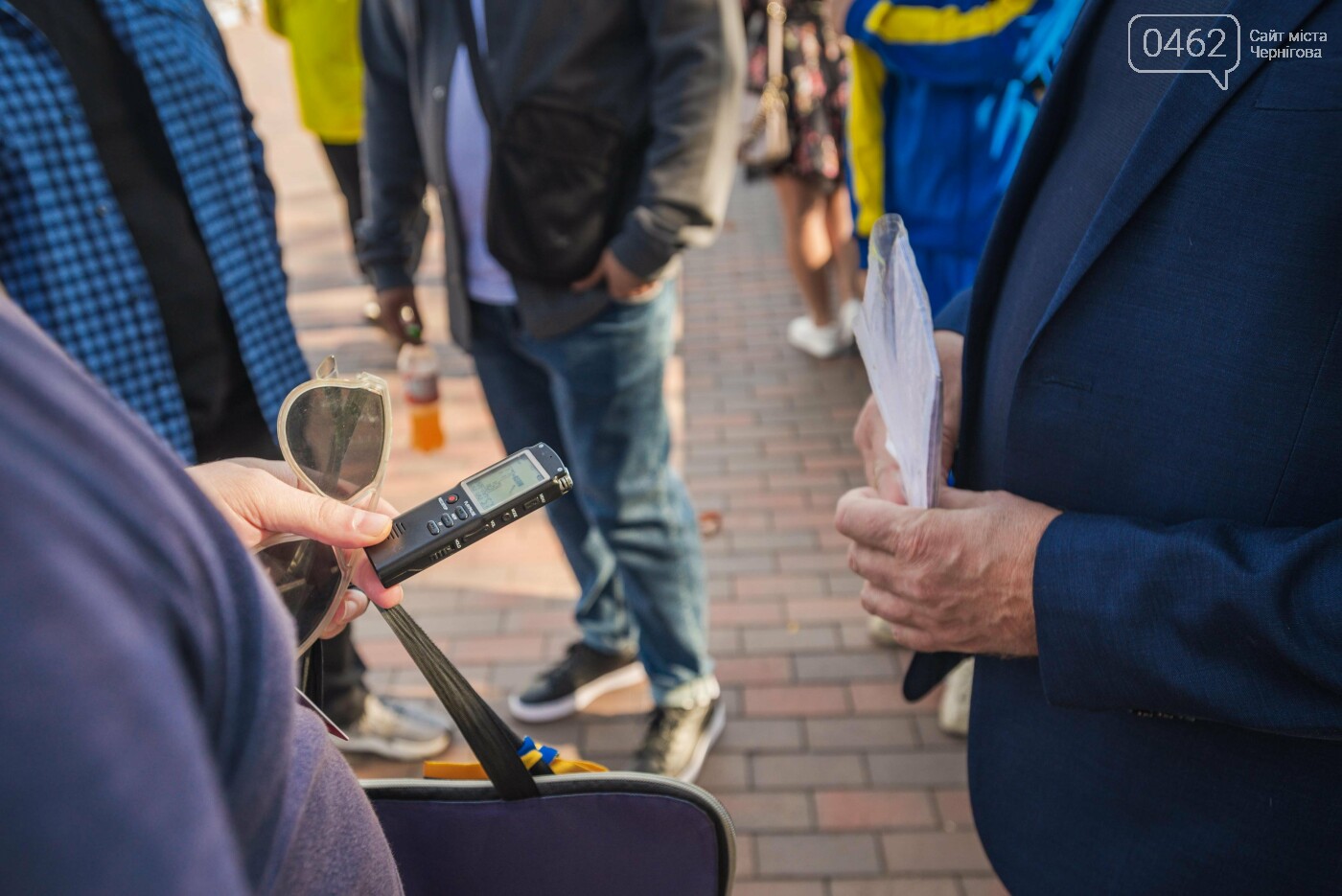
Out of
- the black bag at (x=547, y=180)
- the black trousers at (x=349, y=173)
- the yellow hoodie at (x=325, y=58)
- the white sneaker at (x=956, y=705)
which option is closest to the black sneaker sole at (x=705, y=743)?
the white sneaker at (x=956, y=705)

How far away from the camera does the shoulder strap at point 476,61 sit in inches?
81.6

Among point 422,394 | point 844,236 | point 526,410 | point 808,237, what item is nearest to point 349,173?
point 422,394

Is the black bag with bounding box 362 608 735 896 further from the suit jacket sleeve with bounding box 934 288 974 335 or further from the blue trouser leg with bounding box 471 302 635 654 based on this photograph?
the blue trouser leg with bounding box 471 302 635 654

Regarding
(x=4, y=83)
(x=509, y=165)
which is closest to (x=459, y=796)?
(x=4, y=83)

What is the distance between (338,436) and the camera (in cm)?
96

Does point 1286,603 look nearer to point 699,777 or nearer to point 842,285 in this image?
point 699,777

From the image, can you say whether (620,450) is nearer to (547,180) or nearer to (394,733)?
(547,180)

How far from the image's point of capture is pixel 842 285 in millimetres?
4863

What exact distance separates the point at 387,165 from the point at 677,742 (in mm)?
1734

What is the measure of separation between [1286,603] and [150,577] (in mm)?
893

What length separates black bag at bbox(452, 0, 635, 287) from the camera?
208cm

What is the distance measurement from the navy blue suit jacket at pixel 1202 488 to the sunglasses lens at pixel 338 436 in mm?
709

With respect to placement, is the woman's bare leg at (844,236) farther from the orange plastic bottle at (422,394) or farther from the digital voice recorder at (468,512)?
the digital voice recorder at (468,512)

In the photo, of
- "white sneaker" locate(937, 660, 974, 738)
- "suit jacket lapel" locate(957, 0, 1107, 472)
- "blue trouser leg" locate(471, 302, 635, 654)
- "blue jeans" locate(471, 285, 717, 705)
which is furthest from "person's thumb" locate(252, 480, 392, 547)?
"white sneaker" locate(937, 660, 974, 738)
